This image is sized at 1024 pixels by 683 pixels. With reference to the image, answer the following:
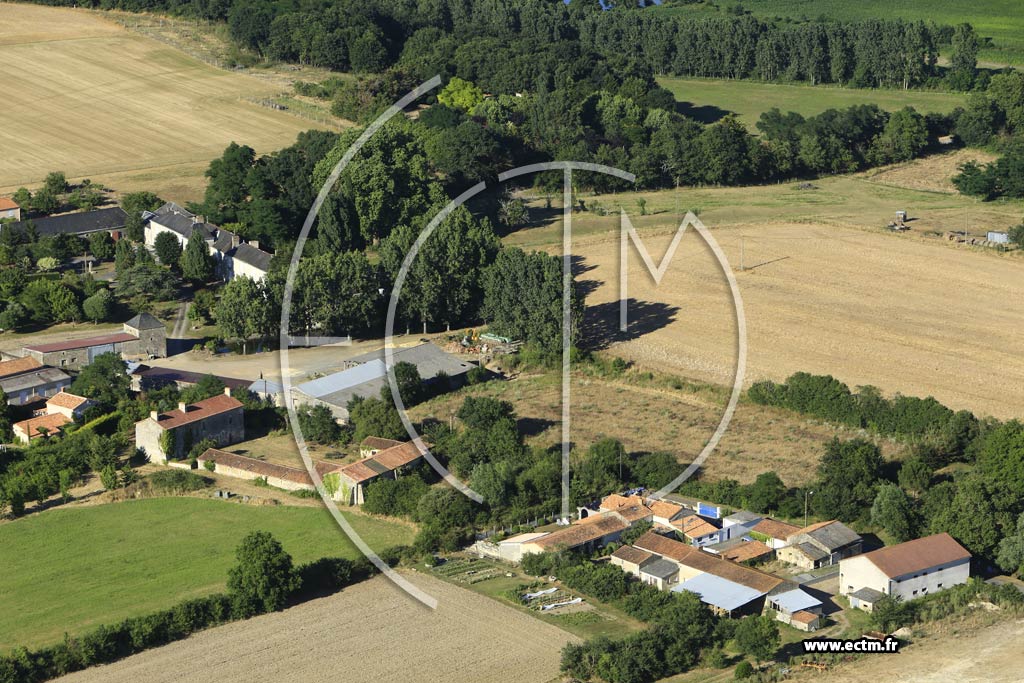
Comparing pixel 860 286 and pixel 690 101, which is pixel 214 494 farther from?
pixel 690 101

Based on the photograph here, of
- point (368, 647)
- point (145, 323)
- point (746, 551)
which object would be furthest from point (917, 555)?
point (145, 323)

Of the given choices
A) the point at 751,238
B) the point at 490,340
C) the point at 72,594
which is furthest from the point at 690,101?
the point at 72,594

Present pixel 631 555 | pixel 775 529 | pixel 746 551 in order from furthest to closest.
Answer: pixel 775 529
pixel 746 551
pixel 631 555

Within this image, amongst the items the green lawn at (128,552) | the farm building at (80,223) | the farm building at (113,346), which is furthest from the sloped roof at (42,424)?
the farm building at (80,223)

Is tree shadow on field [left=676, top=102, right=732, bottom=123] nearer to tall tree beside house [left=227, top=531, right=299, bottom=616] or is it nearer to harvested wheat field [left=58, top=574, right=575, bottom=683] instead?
harvested wheat field [left=58, top=574, right=575, bottom=683]

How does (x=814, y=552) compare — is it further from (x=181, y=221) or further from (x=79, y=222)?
(x=79, y=222)

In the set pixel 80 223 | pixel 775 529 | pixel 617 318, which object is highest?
pixel 80 223
